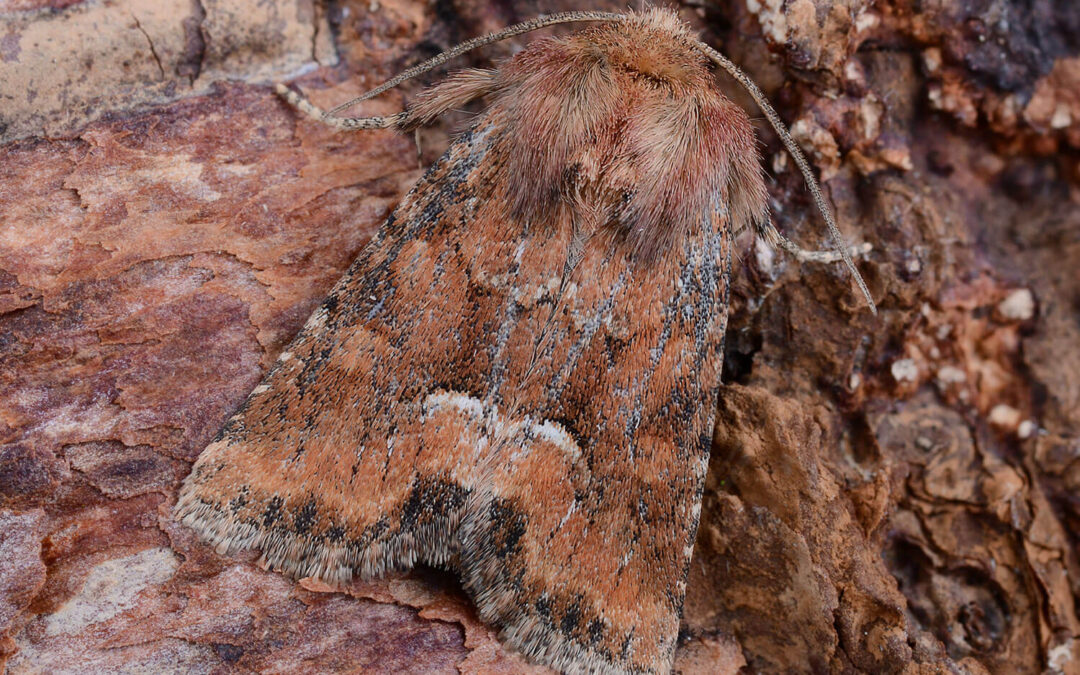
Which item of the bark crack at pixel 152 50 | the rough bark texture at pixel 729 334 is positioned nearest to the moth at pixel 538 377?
the rough bark texture at pixel 729 334

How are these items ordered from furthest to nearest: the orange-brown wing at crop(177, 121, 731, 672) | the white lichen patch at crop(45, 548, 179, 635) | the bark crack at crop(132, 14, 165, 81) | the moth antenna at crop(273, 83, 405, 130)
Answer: the moth antenna at crop(273, 83, 405, 130), the bark crack at crop(132, 14, 165, 81), the orange-brown wing at crop(177, 121, 731, 672), the white lichen patch at crop(45, 548, 179, 635)

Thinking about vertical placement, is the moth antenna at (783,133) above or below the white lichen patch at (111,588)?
above

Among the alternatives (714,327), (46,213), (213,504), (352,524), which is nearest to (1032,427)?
(714,327)

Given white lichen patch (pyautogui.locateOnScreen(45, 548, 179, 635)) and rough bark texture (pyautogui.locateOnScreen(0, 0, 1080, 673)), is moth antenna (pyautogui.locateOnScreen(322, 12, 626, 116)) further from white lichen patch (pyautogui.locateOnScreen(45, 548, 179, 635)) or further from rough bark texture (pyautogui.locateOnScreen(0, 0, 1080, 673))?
white lichen patch (pyautogui.locateOnScreen(45, 548, 179, 635))

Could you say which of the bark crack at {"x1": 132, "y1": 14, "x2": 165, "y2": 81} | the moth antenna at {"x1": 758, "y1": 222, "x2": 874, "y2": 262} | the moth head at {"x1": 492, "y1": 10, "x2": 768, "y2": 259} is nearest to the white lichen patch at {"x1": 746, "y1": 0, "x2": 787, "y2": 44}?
the moth head at {"x1": 492, "y1": 10, "x2": 768, "y2": 259}

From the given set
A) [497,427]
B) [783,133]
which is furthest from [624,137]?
[497,427]

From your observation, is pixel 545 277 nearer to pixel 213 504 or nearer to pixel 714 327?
pixel 714 327

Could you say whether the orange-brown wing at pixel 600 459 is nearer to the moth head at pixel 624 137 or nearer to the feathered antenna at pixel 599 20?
the moth head at pixel 624 137
